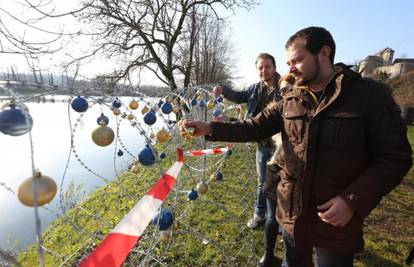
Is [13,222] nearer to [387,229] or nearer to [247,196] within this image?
[247,196]

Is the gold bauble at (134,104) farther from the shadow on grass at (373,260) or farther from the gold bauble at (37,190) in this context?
the shadow on grass at (373,260)

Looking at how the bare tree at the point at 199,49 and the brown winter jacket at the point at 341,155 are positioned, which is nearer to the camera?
the brown winter jacket at the point at 341,155

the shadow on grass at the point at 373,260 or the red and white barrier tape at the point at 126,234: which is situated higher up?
the red and white barrier tape at the point at 126,234

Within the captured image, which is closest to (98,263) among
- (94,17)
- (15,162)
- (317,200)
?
(317,200)

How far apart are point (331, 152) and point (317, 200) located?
0.93 ft

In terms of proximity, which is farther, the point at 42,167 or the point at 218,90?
the point at 42,167

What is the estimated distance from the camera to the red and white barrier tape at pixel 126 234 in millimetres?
1147

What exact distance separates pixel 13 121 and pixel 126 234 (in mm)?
611

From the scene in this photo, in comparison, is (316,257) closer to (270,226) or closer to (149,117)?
(270,226)

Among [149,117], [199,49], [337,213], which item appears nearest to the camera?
[337,213]

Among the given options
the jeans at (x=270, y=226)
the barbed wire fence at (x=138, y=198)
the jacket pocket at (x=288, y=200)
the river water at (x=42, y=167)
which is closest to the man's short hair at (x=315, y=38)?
the jacket pocket at (x=288, y=200)

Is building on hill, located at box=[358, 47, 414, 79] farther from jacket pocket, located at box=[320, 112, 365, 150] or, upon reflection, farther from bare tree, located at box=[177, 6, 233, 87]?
jacket pocket, located at box=[320, 112, 365, 150]

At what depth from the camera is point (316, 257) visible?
5.83 ft

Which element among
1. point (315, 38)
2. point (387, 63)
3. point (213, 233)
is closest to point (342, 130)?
point (315, 38)
